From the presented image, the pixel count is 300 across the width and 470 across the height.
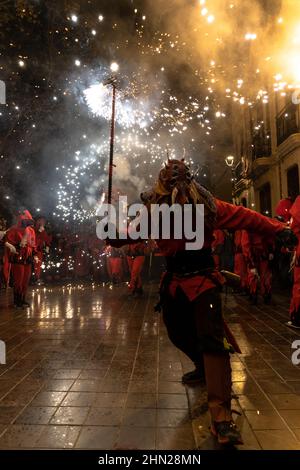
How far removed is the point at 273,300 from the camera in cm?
879

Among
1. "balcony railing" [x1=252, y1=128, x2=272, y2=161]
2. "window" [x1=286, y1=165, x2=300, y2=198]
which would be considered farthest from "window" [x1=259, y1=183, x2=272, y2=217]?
"window" [x1=286, y1=165, x2=300, y2=198]

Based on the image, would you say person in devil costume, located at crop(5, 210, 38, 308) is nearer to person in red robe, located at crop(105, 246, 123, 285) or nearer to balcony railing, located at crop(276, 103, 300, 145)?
Result: person in red robe, located at crop(105, 246, 123, 285)

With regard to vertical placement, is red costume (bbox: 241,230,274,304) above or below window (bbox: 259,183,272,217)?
below

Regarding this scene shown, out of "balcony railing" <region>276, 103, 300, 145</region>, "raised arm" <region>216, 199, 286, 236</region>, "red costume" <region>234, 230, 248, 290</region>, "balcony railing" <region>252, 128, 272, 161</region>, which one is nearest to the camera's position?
"raised arm" <region>216, 199, 286, 236</region>

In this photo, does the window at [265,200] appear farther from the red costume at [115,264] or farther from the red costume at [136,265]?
the red costume at [136,265]

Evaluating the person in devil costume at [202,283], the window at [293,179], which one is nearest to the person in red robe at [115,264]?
the window at [293,179]

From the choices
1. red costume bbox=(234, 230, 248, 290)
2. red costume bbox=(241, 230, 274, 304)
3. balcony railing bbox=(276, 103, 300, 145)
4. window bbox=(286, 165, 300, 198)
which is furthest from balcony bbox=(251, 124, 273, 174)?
red costume bbox=(241, 230, 274, 304)

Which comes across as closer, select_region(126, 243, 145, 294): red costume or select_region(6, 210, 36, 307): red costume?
select_region(6, 210, 36, 307): red costume

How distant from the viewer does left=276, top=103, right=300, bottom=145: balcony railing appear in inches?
543

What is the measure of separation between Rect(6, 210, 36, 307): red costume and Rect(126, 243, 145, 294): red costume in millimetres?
2442

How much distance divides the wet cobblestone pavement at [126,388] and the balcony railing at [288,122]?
9.04 metres

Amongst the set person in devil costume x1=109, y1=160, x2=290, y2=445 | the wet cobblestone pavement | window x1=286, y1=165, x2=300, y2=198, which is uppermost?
window x1=286, y1=165, x2=300, y2=198

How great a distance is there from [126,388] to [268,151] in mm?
15861

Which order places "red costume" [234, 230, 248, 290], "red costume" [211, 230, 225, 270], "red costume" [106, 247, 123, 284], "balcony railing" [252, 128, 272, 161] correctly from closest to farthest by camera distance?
"red costume" [234, 230, 248, 290] → "red costume" [211, 230, 225, 270] → "red costume" [106, 247, 123, 284] → "balcony railing" [252, 128, 272, 161]
